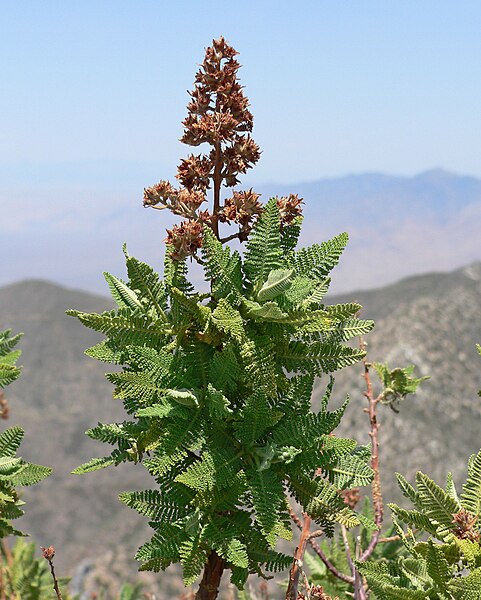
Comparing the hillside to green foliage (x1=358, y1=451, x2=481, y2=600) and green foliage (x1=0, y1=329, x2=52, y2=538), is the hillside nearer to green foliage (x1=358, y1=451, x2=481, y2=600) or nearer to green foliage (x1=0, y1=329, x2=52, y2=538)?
green foliage (x1=0, y1=329, x2=52, y2=538)

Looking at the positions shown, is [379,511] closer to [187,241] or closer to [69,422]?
[187,241]

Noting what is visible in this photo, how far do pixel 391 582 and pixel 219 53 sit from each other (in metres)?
2.89

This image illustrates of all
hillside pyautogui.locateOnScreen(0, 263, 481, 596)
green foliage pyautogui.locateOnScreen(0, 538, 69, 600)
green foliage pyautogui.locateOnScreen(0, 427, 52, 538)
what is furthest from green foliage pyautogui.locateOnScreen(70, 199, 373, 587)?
hillside pyautogui.locateOnScreen(0, 263, 481, 596)

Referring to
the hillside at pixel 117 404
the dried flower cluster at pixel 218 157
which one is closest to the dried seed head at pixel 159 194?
the dried flower cluster at pixel 218 157

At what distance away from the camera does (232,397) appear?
367 centimetres

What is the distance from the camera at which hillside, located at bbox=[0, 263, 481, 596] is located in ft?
72.6

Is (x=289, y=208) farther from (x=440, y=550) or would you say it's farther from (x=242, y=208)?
(x=440, y=550)

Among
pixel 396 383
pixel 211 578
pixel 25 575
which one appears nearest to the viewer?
pixel 211 578

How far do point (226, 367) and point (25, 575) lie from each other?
4.73 metres

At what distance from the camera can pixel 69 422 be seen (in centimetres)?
4819

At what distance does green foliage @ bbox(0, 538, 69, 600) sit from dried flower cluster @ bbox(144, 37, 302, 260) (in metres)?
4.37

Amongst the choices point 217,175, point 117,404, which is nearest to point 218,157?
point 217,175

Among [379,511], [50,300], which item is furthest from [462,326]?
[50,300]

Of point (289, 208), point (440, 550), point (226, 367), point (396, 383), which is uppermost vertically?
point (289, 208)
